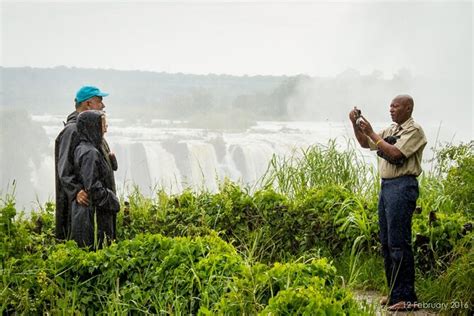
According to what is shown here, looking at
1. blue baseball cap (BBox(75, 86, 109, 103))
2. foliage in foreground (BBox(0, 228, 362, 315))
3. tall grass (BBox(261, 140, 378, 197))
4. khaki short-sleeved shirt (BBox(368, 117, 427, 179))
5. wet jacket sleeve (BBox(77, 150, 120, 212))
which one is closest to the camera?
foliage in foreground (BBox(0, 228, 362, 315))

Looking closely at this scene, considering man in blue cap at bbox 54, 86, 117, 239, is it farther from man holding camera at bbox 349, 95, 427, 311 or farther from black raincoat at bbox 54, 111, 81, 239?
man holding camera at bbox 349, 95, 427, 311

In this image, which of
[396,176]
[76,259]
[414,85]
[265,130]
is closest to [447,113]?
[414,85]

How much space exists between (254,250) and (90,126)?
2146mm

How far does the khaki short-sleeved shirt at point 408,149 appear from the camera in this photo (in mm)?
6343

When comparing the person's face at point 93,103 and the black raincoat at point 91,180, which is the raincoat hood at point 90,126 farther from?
the person's face at point 93,103

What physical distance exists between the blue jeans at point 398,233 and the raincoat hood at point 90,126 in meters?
2.50

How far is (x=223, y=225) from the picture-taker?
8711mm

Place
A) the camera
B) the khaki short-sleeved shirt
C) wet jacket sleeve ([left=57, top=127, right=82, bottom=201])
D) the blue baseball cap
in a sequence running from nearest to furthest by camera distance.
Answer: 1. the khaki short-sleeved shirt
2. the camera
3. wet jacket sleeve ([left=57, top=127, right=82, bottom=201])
4. the blue baseball cap

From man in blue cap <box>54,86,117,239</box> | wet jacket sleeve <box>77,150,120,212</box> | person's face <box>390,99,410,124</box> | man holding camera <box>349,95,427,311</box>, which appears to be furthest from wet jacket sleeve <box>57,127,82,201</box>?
person's face <box>390,99,410,124</box>

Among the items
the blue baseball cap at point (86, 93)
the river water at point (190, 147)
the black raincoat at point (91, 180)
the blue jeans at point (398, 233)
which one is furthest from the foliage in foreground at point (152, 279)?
the river water at point (190, 147)

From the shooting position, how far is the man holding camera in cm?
638

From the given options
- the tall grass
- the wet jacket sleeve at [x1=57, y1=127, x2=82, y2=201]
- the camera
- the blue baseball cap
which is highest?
the blue baseball cap

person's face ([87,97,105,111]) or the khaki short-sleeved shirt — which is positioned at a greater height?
person's face ([87,97,105,111])

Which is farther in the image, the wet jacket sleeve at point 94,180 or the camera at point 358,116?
the wet jacket sleeve at point 94,180
